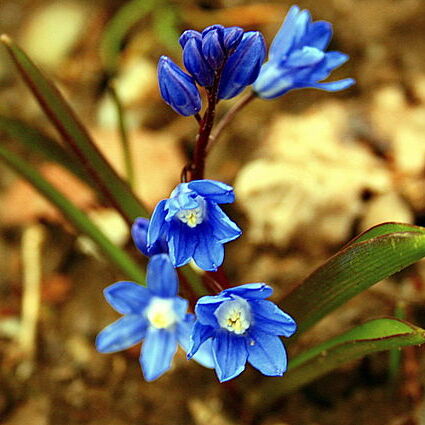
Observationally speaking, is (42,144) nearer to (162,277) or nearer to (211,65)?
(162,277)

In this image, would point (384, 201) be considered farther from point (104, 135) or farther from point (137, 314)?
point (104, 135)

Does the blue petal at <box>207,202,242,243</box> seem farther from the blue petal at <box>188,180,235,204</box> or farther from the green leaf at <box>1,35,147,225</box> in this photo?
the green leaf at <box>1,35,147,225</box>

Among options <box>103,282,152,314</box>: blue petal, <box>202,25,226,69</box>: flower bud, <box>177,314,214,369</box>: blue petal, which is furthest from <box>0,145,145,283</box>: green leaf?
<box>202,25,226,69</box>: flower bud

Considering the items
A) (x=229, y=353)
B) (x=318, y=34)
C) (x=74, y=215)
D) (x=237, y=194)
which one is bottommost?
(x=237, y=194)

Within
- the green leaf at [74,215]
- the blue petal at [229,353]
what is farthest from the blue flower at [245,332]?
the green leaf at [74,215]

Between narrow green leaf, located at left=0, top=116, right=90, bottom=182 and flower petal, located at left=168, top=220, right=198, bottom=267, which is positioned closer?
flower petal, located at left=168, top=220, right=198, bottom=267

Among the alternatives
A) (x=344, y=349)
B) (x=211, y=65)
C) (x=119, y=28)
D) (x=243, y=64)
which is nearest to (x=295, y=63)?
(x=243, y=64)

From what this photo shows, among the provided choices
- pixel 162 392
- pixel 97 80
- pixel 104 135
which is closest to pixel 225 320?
pixel 162 392
